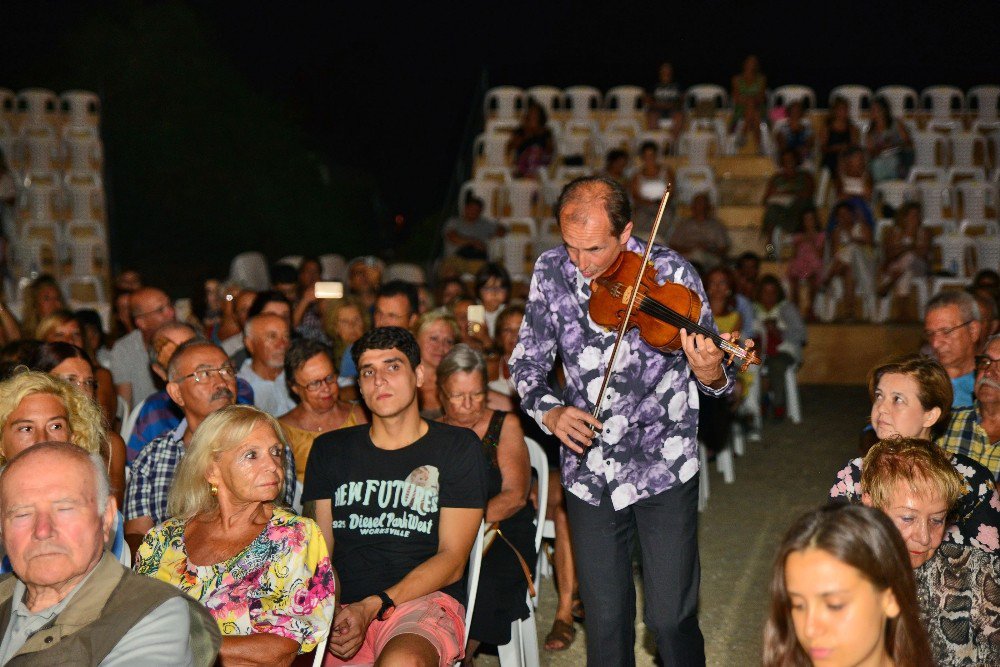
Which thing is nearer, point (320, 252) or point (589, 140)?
point (589, 140)

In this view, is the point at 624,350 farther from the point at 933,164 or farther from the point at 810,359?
the point at 933,164

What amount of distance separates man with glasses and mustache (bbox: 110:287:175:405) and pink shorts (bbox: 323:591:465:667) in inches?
125

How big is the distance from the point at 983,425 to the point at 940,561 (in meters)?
1.14

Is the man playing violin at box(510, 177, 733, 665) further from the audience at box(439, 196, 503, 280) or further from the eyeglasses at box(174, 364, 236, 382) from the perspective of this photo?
the audience at box(439, 196, 503, 280)

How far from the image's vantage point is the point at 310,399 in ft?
14.6

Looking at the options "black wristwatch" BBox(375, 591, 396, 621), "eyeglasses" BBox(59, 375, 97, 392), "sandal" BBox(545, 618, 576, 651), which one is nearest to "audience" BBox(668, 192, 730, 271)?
"sandal" BBox(545, 618, 576, 651)

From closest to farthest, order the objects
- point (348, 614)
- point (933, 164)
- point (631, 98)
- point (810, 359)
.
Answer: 1. point (348, 614)
2. point (810, 359)
3. point (933, 164)
4. point (631, 98)

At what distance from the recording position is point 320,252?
594 inches

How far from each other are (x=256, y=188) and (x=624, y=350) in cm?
1288

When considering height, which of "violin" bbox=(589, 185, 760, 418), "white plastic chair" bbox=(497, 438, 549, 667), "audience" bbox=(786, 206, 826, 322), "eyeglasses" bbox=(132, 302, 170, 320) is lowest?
"white plastic chair" bbox=(497, 438, 549, 667)

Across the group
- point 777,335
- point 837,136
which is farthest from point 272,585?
point 837,136

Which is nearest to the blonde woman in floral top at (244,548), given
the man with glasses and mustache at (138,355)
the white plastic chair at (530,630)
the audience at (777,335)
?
the white plastic chair at (530,630)

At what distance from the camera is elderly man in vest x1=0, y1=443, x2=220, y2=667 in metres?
2.23

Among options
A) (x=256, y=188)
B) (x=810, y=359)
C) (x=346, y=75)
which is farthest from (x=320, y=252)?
(x=810, y=359)
